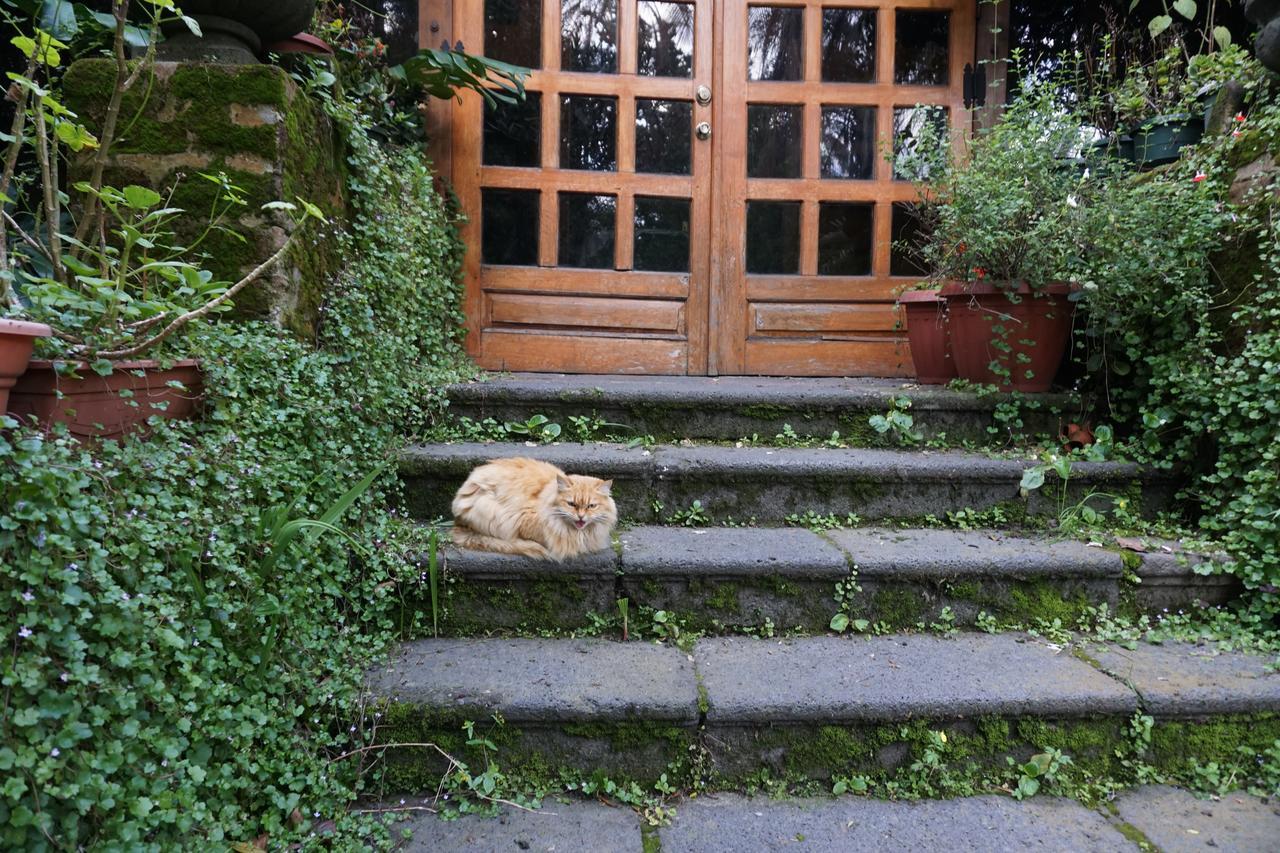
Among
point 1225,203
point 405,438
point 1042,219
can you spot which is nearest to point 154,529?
point 405,438

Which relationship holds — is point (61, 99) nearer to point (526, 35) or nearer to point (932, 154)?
point (526, 35)

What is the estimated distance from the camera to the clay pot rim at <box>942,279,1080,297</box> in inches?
109

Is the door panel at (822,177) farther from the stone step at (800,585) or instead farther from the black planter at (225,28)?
the black planter at (225,28)

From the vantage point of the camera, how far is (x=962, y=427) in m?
2.88

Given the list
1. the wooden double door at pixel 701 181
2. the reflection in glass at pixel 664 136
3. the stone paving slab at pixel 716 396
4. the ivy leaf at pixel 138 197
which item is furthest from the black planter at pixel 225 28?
the reflection in glass at pixel 664 136

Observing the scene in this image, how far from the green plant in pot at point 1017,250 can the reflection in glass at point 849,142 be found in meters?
1.00

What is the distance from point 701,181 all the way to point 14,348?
128 inches

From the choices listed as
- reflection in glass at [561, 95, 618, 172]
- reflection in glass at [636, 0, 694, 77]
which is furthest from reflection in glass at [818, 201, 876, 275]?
reflection in glass at [561, 95, 618, 172]

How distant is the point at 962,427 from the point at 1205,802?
148 cm

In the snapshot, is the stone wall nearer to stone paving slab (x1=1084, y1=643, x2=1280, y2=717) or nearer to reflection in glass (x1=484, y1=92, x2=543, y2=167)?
reflection in glass (x1=484, y1=92, x2=543, y2=167)

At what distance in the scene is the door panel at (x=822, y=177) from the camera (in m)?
3.88

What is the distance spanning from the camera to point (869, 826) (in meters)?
1.57

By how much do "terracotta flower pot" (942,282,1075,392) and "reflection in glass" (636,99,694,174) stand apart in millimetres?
1654

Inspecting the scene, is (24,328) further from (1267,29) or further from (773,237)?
(1267,29)
